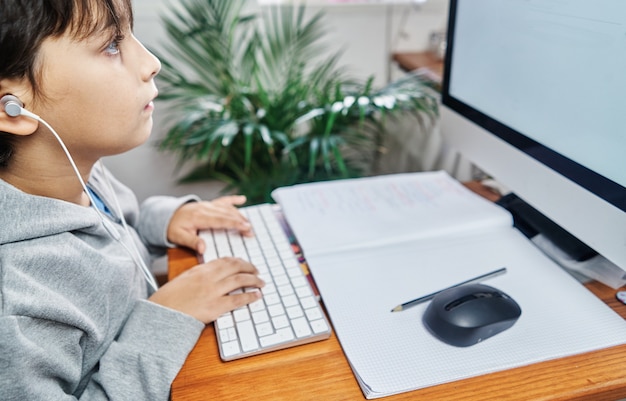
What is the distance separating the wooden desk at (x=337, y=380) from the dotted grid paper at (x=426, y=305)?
1 cm

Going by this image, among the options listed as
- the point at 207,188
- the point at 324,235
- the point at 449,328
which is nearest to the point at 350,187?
the point at 324,235

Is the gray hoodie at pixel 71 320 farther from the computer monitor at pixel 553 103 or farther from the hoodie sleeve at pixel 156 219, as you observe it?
the computer monitor at pixel 553 103

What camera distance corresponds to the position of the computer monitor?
1.95 feet

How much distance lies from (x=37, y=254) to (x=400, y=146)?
1.36 metres

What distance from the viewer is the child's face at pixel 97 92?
0.57 metres

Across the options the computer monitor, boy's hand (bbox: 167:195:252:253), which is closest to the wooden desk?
the computer monitor

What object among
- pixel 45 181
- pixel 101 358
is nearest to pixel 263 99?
pixel 45 181

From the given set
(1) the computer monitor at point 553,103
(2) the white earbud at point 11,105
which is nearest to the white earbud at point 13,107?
(2) the white earbud at point 11,105

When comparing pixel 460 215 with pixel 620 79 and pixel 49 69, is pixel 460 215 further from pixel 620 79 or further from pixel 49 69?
pixel 49 69

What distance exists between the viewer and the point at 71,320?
1.85 ft

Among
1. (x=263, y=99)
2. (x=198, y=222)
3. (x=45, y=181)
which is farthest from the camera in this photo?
(x=263, y=99)

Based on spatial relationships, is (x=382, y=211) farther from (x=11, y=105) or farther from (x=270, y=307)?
(x=11, y=105)

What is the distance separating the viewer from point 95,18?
578 mm

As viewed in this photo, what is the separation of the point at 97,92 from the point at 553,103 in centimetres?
58
